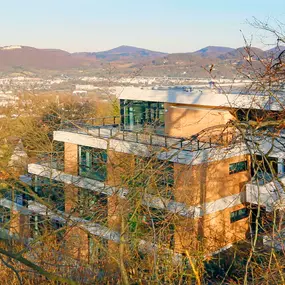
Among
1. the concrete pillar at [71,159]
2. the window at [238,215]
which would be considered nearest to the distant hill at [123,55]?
the concrete pillar at [71,159]

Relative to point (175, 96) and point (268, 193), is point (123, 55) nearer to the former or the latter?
point (175, 96)

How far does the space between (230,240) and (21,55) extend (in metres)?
35.9

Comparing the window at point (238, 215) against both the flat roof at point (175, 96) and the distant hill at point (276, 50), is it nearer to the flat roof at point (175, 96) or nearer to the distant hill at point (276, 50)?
the flat roof at point (175, 96)

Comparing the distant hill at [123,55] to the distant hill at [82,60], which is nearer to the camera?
the distant hill at [82,60]

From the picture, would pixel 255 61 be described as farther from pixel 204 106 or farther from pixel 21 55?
pixel 21 55

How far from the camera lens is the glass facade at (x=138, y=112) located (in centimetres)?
1972

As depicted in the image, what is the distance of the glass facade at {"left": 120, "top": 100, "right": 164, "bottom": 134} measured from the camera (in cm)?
1972

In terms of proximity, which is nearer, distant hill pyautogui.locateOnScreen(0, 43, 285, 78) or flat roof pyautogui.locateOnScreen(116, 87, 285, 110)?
flat roof pyautogui.locateOnScreen(116, 87, 285, 110)

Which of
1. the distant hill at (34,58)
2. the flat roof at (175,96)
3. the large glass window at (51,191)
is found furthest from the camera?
the distant hill at (34,58)

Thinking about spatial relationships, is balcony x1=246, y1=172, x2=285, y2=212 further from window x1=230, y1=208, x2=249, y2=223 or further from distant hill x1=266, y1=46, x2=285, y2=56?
distant hill x1=266, y1=46, x2=285, y2=56

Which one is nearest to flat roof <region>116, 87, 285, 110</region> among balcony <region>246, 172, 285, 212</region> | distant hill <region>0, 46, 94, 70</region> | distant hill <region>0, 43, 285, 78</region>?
distant hill <region>0, 43, 285, 78</region>

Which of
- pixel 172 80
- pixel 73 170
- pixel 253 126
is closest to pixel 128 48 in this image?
pixel 172 80

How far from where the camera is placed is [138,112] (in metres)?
20.2

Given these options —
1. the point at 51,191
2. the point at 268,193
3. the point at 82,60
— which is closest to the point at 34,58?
the point at 82,60
